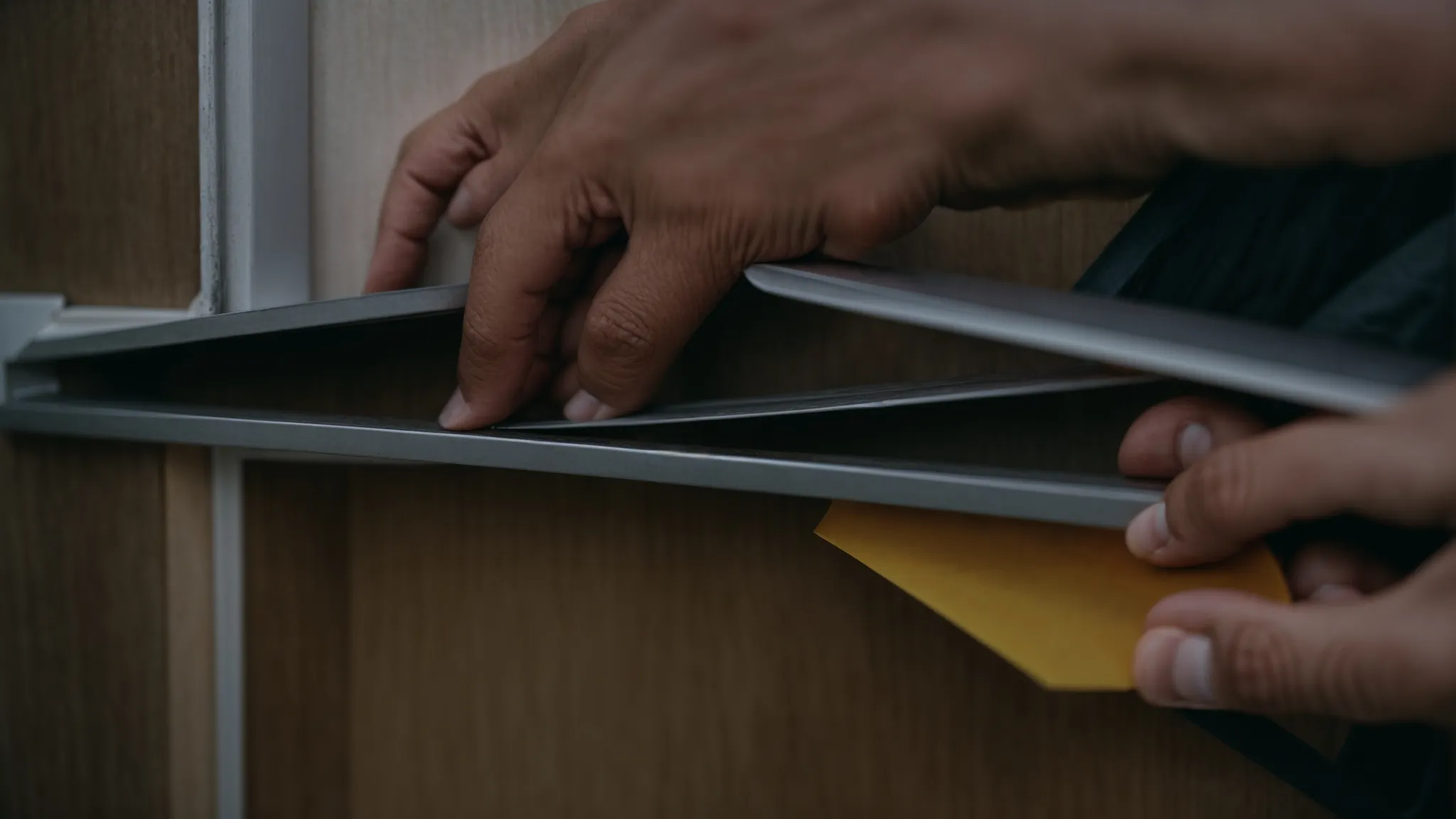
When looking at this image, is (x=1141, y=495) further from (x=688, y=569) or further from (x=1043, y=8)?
(x=688, y=569)

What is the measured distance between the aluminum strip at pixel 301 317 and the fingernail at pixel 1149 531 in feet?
1.18

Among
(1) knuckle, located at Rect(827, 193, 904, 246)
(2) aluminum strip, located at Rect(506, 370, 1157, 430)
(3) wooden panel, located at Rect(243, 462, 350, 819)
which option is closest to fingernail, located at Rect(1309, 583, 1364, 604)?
(2) aluminum strip, located at Rect(506, 370, 1157, 430)

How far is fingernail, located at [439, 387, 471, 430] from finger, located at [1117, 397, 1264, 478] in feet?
1.13

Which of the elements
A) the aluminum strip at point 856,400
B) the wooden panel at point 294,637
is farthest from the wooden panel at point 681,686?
the aluminum strip at point 856,400

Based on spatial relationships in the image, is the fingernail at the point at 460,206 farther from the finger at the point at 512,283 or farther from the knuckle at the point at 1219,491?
the knuckle at the point at 1219,491

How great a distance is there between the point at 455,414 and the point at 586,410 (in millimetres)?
73

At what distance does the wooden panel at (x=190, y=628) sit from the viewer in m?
0.63

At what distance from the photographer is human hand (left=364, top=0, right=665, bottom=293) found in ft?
1.80

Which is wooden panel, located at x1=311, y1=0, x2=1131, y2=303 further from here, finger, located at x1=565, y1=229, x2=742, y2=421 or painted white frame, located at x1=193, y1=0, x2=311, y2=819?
finger, located at x1=565, y1=229, x2=742, y2=421

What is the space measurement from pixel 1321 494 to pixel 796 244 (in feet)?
0.81

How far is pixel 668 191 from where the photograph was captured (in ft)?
1.47

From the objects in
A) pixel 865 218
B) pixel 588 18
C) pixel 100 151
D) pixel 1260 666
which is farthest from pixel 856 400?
pixel 100 151

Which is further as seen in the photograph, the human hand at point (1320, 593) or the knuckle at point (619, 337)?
the knuckle at point (619, 337)

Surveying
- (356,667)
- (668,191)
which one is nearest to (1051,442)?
(668,191)
